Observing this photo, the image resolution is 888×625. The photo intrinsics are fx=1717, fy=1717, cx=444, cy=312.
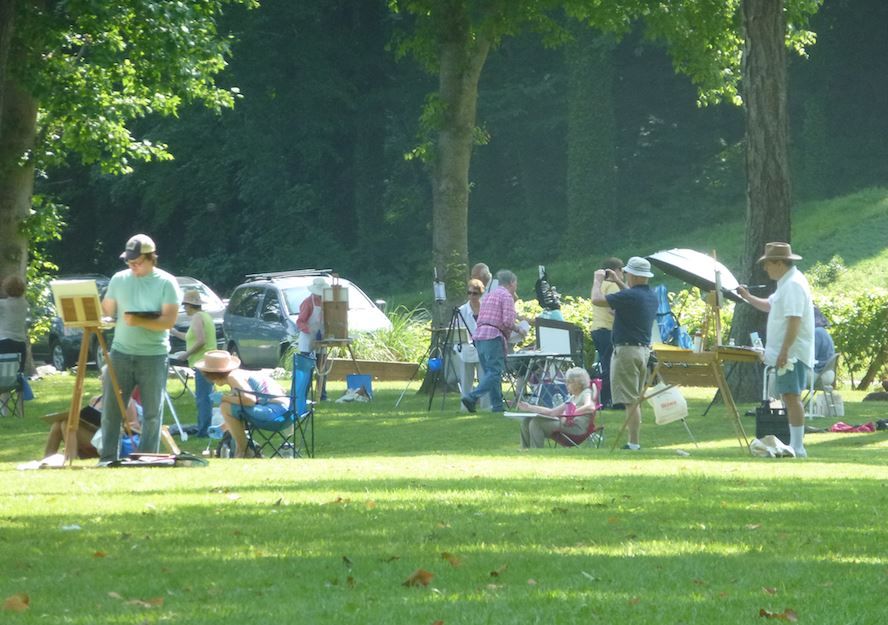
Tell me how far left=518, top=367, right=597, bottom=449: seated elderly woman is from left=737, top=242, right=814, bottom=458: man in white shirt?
2.51m

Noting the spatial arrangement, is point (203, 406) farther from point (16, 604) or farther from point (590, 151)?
point (590, 151)

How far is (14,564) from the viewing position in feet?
26.7

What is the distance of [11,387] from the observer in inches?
845

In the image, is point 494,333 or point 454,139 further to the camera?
point 454,139

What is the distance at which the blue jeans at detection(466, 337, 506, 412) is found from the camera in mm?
21172

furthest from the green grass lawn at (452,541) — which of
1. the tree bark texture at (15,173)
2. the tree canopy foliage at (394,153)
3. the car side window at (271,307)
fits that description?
the tree canopy foliage at (394,153)

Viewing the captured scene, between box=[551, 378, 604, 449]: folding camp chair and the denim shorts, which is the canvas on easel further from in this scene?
the denim shorts

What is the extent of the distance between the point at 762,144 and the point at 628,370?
18.9ft

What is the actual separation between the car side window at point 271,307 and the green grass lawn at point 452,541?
15.8 m

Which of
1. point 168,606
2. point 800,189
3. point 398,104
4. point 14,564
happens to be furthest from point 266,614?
point 398,104

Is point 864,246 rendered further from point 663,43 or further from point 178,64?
point 178,64

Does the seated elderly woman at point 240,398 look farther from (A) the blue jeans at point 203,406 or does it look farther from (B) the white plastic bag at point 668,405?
(B) the white plastic bag at point 668,405

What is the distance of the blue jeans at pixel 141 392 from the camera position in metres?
13.9

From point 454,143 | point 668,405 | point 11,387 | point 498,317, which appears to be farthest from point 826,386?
point 11,387
